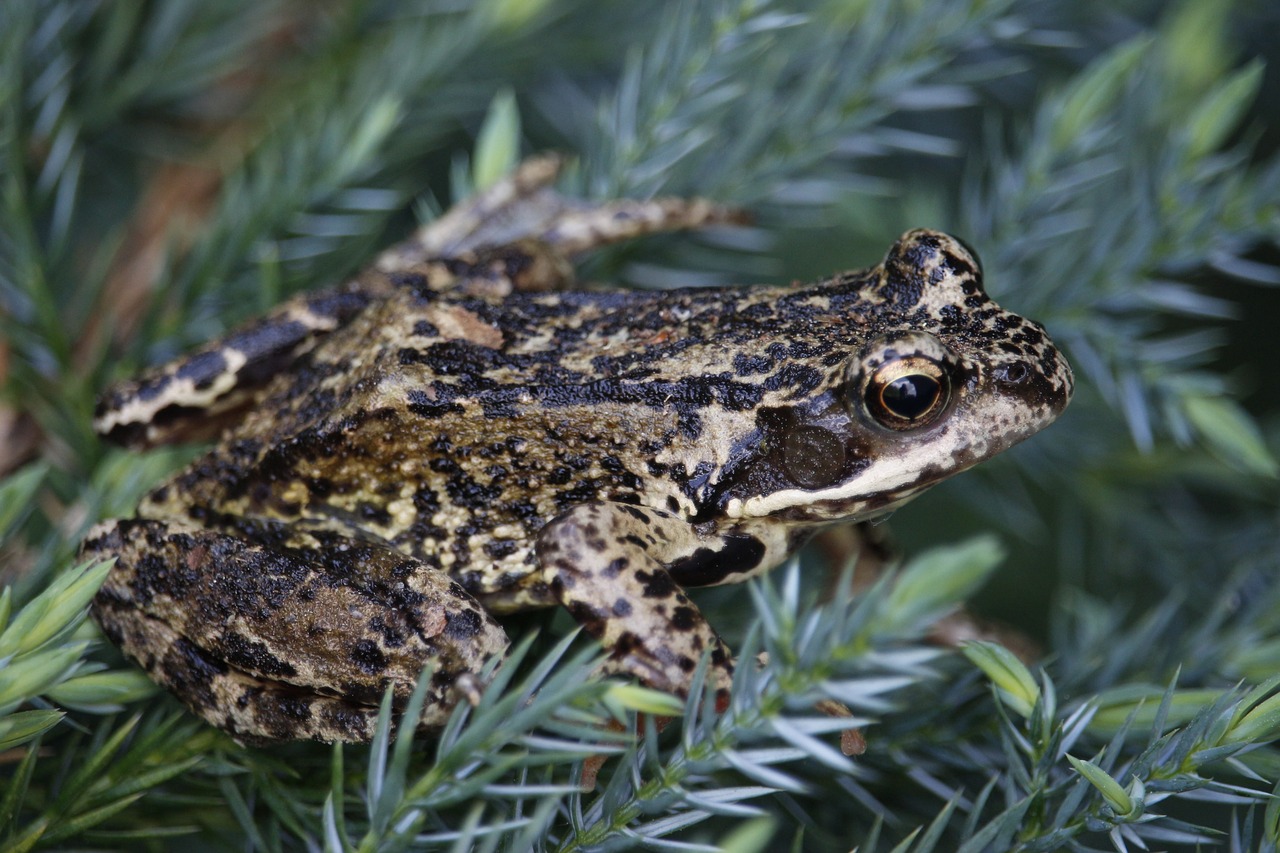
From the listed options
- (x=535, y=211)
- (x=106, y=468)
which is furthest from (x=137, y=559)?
(x=535, y=211)

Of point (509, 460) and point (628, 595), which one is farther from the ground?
point (509, 460)

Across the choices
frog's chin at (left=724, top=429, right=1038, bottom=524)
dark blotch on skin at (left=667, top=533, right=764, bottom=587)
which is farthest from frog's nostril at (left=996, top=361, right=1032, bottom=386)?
dark blotch on skin at (left=667, top=533, right=764, bottom=587)

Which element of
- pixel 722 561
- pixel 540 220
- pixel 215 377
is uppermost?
pixel 215 377

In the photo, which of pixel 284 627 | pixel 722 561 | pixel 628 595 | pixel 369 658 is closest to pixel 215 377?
pixel 284 627

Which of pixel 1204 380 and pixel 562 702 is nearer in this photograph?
pixel 562 702

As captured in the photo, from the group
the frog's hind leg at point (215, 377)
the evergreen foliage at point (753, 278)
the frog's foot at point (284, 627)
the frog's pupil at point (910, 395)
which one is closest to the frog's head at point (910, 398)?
the frog's pupil at point (910, 395)

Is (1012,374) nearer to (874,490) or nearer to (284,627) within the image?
(874,490)

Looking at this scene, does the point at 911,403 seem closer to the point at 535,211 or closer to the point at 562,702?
the point at 562,702
